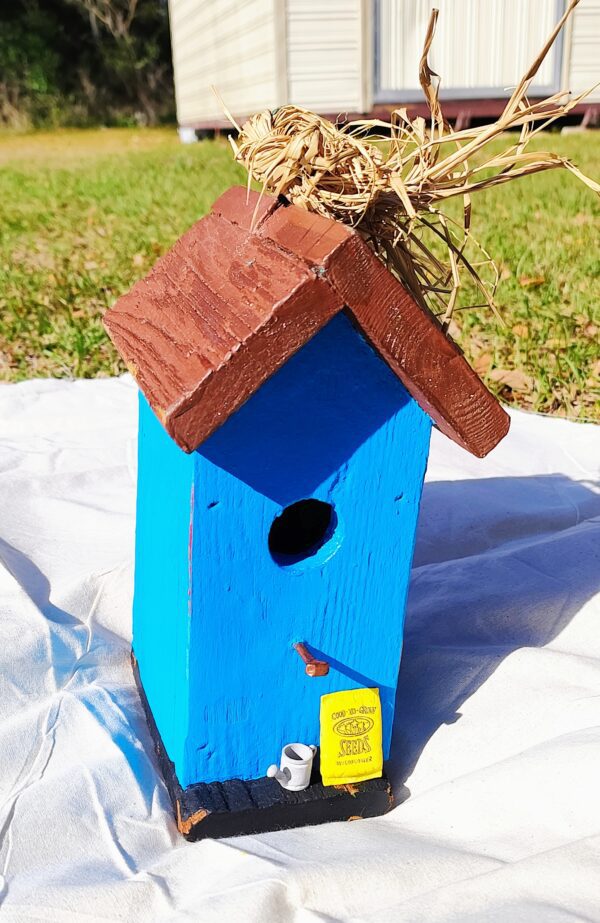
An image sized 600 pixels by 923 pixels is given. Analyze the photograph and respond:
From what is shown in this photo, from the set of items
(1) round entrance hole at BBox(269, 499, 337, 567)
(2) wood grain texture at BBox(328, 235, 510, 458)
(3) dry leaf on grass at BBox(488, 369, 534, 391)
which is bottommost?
(3) dry leaf on grass at BBox(488, 369, 534, 391)

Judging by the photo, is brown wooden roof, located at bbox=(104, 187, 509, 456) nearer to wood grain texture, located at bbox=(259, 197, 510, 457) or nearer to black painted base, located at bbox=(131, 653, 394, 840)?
wood grain texture, located at bbox=(259, 197, 510, 457)

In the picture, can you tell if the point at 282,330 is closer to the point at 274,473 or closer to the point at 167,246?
the point at 274,473

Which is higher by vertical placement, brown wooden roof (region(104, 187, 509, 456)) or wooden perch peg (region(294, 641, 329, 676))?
brown wooden roof (region(104, 187, 509, 456))

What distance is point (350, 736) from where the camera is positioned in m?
1.70

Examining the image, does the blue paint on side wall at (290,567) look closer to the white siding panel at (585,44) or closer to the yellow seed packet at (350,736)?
the yellow seed packet at (350,736)

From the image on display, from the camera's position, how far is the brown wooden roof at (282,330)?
4.35ft

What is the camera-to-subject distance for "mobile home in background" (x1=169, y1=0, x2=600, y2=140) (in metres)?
10.4

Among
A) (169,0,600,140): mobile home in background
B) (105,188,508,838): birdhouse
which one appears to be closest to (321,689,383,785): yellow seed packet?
(105,188,508,838): birdhouse

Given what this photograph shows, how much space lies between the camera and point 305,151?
1.49 meters

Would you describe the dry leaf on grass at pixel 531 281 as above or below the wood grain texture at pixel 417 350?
below

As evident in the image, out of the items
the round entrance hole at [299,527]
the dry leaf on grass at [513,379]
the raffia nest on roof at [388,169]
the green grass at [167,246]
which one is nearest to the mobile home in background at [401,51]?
the green grass at [167,246]

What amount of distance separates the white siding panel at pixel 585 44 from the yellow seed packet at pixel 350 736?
34.2 feet

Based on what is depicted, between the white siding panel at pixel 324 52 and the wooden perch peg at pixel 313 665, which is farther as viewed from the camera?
the white siding panel at pixel 324 52

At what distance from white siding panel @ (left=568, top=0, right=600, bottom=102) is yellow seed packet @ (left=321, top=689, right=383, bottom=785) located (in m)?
10.4
